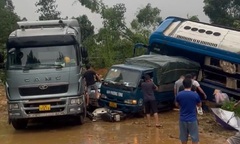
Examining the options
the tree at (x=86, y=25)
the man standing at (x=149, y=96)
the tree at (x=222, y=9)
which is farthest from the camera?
the tree at (x=86, y=25)

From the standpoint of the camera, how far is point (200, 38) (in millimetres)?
16109

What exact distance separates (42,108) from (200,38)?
6864mm

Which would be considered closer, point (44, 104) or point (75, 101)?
point (44, 104)

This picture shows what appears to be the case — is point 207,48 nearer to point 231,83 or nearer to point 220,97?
point 231,83

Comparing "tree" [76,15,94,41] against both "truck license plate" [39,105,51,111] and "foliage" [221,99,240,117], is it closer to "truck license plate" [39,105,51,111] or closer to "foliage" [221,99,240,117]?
"foliage" [221,99,240,117]

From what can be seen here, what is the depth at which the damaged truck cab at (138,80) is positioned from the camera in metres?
14.1

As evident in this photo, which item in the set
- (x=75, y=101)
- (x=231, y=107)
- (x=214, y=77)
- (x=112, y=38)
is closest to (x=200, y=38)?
(x=214, y=77)

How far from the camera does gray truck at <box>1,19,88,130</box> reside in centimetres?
1214

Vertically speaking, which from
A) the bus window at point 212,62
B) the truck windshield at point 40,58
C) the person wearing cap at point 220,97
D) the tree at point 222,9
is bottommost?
the person wearing cap at point 220,97

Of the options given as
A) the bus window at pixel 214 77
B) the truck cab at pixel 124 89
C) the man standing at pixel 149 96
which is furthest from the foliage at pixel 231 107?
the truck cab at pixel 124 89

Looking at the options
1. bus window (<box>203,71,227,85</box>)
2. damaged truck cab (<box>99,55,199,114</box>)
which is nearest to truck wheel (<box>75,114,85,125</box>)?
damaged truck cab (<box>99,55,199,114</box>)

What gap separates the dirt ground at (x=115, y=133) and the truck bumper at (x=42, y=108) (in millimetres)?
617

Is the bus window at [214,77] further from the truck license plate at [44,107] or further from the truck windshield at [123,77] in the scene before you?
the truck license plate at [44,107]

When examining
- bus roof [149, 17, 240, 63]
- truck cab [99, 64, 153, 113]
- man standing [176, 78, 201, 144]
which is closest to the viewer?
man standing [176, 78, 201, 144]
